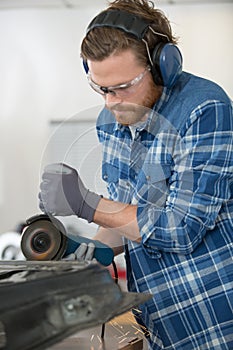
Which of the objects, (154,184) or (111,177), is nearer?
(154,184)

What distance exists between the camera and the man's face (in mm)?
1549

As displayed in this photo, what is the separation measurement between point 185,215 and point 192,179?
0.08 meters

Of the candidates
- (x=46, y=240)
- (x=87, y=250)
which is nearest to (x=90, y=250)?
(x=87, y=250)

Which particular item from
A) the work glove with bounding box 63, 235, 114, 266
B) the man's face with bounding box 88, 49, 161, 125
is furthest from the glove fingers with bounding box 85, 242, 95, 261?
the man's face with bounding box 88, 49, 161, 125

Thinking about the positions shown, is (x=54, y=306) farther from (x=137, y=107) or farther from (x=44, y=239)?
(x=137, y=107)

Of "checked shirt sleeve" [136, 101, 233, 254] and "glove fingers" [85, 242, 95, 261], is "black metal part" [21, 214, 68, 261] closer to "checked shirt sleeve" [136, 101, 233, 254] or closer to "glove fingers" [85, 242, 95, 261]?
"glove fingers" [85, 242, 95, 261]

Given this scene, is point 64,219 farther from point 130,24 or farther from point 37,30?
point 37,30

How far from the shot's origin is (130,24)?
1.53 meters

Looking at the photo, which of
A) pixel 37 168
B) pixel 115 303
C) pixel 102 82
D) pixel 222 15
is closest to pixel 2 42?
pixel 37 168

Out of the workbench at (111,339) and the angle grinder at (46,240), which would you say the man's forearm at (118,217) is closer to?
the angle grinder at (46,240)

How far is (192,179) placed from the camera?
5.07 ft

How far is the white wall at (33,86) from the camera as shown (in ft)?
15.7

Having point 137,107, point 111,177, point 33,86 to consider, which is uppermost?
point 33,86

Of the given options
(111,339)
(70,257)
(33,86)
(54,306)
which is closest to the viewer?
(54,306)
